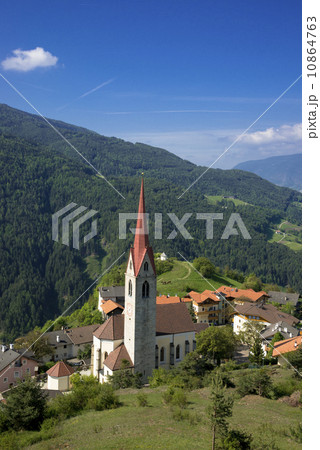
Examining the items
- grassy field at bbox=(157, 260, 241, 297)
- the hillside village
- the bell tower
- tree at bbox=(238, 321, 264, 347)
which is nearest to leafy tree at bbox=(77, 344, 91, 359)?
the hillside village

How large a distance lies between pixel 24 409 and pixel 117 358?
17063 mm

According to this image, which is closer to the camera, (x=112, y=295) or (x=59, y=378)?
(x=59, y=378)

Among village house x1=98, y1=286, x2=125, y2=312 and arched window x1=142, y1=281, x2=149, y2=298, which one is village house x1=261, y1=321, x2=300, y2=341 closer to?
arched window x1=142, y1=281, x2=149, y2=298

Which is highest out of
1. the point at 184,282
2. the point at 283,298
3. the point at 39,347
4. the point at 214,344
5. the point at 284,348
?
the point at 184,282

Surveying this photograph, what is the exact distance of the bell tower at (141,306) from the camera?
3962 cm

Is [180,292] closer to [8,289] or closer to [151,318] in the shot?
[151,318]

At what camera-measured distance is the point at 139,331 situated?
40.2m

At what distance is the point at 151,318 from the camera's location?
4091 cm

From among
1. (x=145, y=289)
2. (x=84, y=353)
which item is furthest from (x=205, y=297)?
(x=145, y=289)

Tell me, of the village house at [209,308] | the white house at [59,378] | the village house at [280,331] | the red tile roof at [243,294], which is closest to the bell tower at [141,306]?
the white house at [59,378]

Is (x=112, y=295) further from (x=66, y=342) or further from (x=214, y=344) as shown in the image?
(x=214, y=344)

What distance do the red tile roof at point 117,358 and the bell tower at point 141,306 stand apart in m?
0.51

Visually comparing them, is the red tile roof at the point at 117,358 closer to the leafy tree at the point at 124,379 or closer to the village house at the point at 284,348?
the leafy tree at the point at 124,379

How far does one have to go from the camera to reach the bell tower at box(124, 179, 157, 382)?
3962 cm
